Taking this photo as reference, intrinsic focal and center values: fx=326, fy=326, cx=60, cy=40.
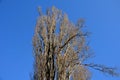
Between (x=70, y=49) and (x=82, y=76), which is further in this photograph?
(x=82, y=76)

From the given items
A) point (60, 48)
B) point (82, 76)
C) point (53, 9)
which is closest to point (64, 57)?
point (60, 48)

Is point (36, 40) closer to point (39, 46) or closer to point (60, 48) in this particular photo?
point (39, 46)

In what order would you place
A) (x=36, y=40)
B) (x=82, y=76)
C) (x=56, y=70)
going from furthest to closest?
(x=82, y=76)
(x=36, y=40)
(x=56, y=70)

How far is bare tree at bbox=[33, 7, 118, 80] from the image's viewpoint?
11.9 metres

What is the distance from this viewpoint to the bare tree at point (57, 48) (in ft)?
39.0

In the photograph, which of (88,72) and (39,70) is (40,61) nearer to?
(39,70)

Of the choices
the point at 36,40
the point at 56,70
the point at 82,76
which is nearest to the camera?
the point at 56,70

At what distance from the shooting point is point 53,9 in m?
13.4

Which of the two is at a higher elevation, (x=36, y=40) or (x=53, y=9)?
→ (x=53, y=9)

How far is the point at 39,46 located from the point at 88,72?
14.1 ft

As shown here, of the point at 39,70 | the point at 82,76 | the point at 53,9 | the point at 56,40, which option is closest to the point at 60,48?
the point at 56,40

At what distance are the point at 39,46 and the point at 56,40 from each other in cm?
72

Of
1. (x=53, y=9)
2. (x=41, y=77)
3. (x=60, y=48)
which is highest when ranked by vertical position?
(x=53, y=9)

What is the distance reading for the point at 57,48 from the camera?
1215 cm
